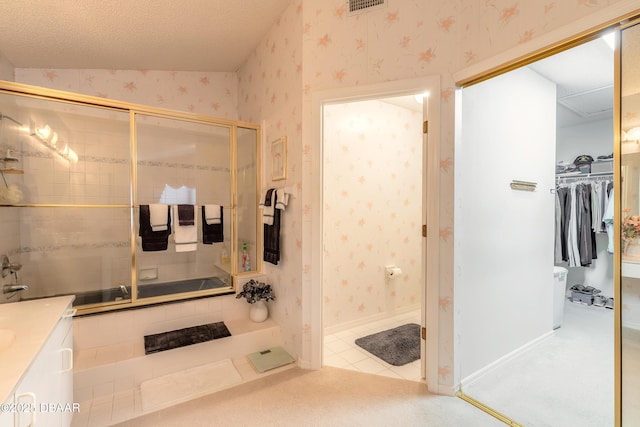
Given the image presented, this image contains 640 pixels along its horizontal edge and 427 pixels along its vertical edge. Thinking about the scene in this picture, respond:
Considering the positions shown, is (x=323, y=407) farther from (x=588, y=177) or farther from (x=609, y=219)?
(x=588, y=177)

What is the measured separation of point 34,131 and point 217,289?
6.48 feet

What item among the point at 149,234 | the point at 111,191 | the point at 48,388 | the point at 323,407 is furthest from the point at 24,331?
the point at 111,191

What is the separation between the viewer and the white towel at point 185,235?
2576 mm

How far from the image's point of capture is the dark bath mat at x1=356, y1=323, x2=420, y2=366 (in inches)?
96.7

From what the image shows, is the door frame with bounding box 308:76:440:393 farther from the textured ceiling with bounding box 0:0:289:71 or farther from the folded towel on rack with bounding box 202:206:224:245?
the folded towel on rack with bounding box 202:206:224:245

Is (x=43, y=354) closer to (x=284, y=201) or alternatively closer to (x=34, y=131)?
(x=284, y=201)

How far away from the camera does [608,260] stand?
12.3 ft

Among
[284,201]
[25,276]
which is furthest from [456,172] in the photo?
[25,276]

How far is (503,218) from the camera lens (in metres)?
2.27

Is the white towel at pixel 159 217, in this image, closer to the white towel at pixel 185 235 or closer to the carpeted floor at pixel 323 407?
the white towel at pixel 185 235

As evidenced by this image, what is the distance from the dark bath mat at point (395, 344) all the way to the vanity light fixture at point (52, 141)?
3.12 m

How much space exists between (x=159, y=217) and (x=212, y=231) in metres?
0.47

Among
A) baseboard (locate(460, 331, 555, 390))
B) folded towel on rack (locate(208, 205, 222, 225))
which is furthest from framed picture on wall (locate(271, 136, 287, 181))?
baseboard (locate(460, 331, 555, 390))

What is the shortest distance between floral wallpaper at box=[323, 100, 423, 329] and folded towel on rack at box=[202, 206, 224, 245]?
3.43ft
